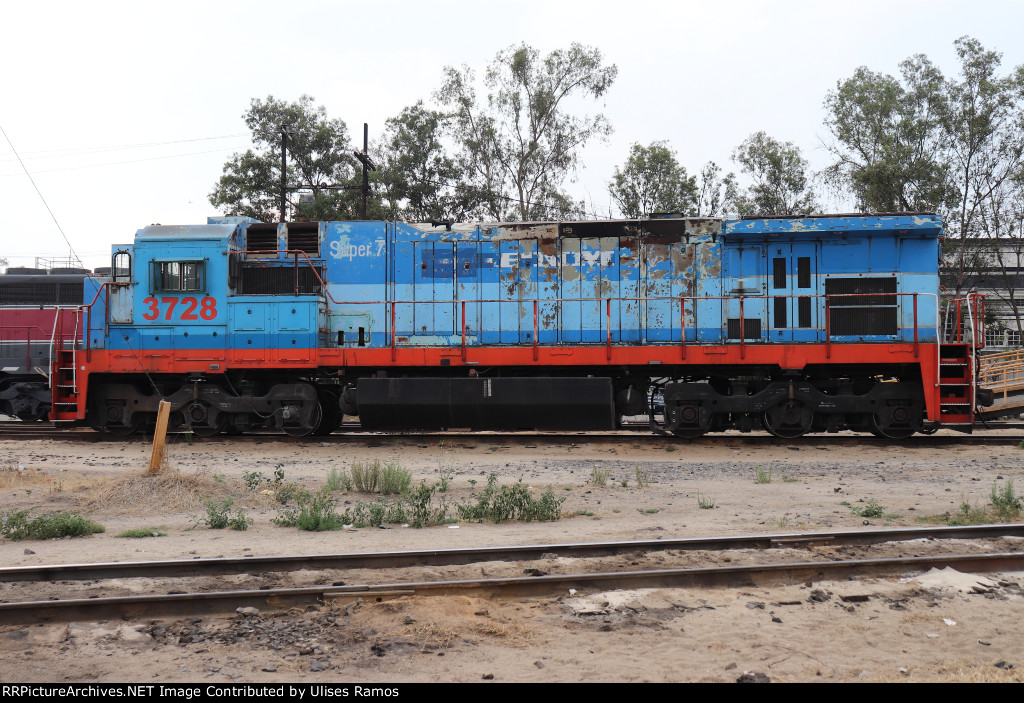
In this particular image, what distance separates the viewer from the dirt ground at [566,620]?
13.5 feet

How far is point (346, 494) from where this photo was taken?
9.30m

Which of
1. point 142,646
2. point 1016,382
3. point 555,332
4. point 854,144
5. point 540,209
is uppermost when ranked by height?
point 854,144

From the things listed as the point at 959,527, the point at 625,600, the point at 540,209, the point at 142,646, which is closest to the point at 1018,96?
→ the point at 540,209

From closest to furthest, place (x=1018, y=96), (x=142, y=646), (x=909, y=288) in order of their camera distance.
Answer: (x=142, y=646)
(x=909, y=288)
(x=1018, y=96)

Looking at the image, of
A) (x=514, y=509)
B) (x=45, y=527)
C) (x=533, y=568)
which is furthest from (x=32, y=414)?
(x=533, y=568)

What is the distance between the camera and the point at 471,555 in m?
6.06

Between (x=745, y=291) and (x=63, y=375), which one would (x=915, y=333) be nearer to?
(x=745, y=291)

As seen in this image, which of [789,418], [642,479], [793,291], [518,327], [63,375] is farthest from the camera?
[63,375]

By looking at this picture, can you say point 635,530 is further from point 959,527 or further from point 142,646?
point 142,646

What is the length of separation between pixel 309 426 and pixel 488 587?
909 cm

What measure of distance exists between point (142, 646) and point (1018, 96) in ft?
121

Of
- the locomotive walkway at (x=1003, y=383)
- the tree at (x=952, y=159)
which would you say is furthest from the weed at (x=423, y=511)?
the tree at (x=952, y=159)

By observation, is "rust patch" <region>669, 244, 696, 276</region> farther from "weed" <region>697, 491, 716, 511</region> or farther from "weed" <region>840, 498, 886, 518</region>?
"weed" <region>840, 498, 886, 518</region>

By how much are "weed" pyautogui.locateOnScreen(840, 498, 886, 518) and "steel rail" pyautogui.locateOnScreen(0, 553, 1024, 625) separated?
1.73m
